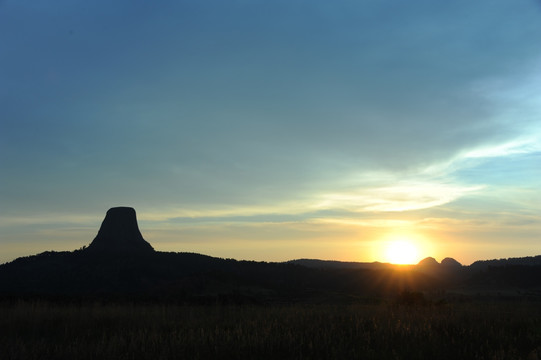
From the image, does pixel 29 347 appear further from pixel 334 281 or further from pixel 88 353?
pixel 334 281

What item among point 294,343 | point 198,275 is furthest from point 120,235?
point 294,343

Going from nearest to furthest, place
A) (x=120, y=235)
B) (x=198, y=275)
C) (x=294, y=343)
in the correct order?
(x=294, y=343)
(x=198, y=275)
(x=120, y=235)

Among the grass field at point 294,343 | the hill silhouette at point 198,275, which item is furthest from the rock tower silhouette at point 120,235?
the grass field at point 294,343

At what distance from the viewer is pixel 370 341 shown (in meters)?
7.84

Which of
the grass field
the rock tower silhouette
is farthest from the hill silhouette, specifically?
the grass field

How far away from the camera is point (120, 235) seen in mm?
120125

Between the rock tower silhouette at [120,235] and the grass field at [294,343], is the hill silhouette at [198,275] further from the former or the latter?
the grass field at [294,343]

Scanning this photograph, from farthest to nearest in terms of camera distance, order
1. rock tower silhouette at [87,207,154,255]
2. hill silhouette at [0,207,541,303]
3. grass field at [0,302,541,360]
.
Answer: rock tower silhouette at [87,207,154,255] → hill silhouette at [0,207,541,303] → grass field at [0,302,541,360]

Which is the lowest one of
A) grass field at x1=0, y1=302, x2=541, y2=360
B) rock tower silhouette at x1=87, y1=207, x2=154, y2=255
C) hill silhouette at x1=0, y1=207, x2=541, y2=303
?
hill silhouette at x1=0, y1=207, x2=541, y2=303

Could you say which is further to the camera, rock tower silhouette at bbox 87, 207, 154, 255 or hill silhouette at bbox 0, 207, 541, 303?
rock tower silhouette at bbox 87, 207, 154, 255

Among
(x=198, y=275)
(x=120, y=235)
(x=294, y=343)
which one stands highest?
(x=120, y=235)

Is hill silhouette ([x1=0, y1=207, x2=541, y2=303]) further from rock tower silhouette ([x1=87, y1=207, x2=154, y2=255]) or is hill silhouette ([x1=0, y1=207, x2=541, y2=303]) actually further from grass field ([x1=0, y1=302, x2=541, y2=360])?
grass field ([x1=0, y1=302, x2=541, y2=360])

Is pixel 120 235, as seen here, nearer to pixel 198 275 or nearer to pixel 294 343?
pixel 198 275

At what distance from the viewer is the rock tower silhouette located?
369ft
